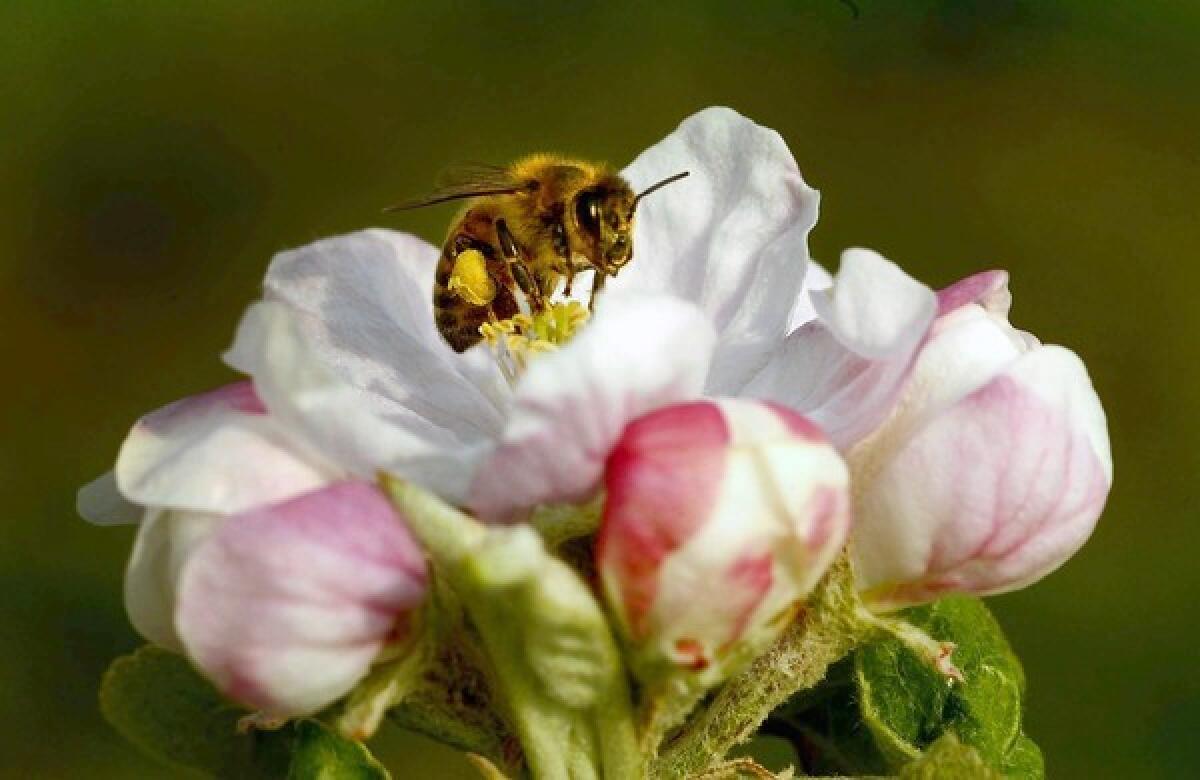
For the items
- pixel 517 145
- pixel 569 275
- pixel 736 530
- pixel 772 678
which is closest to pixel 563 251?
pixel 569 275

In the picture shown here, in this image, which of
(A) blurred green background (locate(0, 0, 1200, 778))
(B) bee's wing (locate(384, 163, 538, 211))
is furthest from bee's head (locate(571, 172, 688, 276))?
(A) blurred green background (locate(0, 0, 1200, 778))

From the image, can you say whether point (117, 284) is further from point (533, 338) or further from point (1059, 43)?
point (533, 338)

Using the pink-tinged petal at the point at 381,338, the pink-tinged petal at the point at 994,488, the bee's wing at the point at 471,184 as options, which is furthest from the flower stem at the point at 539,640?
the bee's wing at the point at 471,184

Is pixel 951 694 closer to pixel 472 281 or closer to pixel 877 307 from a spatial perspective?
pixel 877 307

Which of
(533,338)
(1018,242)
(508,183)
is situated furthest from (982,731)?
(1018,242)

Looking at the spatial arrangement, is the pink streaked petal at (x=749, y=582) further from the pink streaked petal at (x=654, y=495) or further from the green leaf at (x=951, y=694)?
the green leaf at (x=951, y=694)
